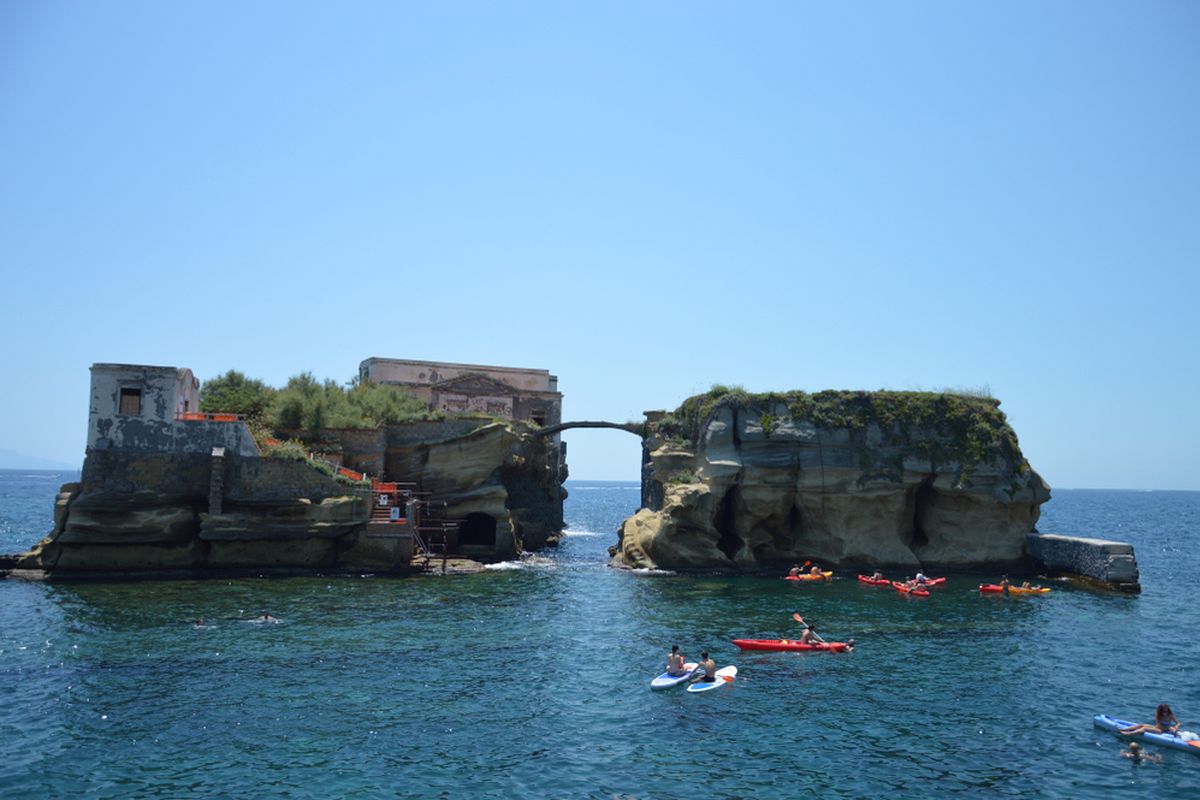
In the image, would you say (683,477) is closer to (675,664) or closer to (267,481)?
(267,481)

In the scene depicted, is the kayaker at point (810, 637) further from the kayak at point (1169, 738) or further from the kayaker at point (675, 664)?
the kayak at point (1169, 738)

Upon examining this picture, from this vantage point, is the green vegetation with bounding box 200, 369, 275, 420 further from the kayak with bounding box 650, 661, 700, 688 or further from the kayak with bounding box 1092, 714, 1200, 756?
the kayak with bounding box 1092, 714, 1200, 756

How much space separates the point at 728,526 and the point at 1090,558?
1768 centimetres

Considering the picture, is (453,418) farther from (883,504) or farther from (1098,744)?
(1098,744)

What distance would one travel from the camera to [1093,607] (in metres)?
36.8

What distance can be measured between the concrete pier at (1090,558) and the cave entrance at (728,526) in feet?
50.5

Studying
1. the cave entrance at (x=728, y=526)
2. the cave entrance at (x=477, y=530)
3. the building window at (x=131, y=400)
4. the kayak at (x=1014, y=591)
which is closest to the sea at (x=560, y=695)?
the kayak at (x=1014, y=591)

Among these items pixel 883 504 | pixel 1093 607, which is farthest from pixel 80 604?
pixel 1093 607

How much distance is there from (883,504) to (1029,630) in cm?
1465

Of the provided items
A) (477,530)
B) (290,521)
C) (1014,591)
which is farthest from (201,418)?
(1014,591)

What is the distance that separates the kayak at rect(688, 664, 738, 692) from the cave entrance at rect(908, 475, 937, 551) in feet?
83.7

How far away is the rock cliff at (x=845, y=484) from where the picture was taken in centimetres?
4525

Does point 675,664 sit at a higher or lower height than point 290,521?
lower

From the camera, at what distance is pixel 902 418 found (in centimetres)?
4609
